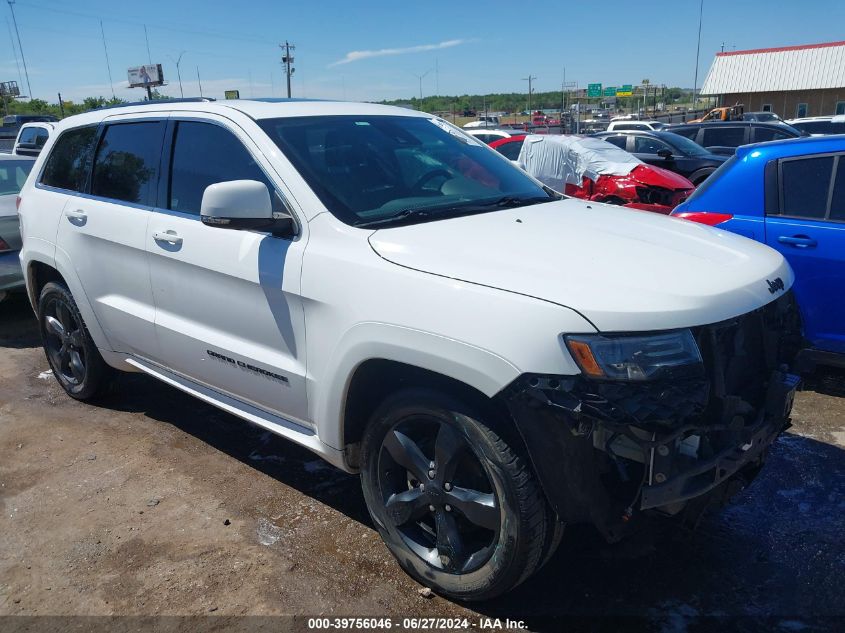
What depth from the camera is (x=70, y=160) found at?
175 inches

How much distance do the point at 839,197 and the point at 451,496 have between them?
11.0 feet

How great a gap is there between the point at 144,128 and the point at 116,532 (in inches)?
84.5

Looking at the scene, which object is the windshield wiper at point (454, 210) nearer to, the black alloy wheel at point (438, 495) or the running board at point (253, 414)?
the black alloy wheel at point (438, 495)

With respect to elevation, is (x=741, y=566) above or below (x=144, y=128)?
below

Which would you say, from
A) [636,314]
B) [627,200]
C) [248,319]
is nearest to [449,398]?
[636,314]

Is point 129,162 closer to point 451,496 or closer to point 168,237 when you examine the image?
point 168,237

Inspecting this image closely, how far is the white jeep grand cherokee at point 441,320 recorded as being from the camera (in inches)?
85.3

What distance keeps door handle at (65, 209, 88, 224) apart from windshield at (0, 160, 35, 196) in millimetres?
3450

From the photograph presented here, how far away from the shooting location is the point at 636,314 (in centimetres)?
215

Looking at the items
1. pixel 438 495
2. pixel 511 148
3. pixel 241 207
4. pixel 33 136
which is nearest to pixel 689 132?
pixel 511 148

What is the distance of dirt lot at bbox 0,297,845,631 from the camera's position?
2709 mm

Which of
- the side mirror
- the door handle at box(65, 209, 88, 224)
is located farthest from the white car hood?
the door handle at box(65, 209, 88, 224)

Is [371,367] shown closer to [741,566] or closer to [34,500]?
[741,566]

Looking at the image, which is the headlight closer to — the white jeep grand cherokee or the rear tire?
the white jeep grand cherokee
